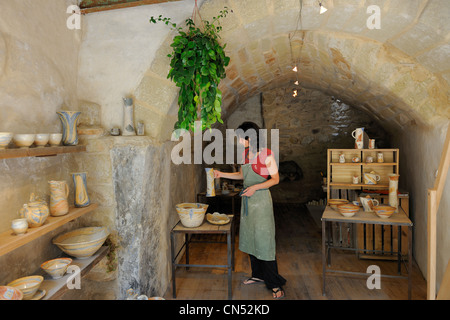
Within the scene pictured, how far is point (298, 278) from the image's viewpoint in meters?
2.98

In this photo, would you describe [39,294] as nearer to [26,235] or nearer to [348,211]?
[26,235]

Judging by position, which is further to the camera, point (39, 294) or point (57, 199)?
point (57, 199)

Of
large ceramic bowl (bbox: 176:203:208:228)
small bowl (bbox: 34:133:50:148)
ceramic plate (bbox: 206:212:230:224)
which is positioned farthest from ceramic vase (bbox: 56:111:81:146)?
ceramic plate (bbox: 206:212:230:224)

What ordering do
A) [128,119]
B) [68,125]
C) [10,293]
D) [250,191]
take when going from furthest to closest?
[250,191]
[128,119]
[68,125]
[10,293]

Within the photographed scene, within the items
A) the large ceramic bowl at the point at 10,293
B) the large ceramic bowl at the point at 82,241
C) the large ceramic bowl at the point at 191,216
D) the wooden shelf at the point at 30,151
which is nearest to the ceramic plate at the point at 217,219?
the large ceramic bowl at the point at 191,216

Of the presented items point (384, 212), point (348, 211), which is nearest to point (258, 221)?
point (348, 211)

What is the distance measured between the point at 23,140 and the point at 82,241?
32.6 inches

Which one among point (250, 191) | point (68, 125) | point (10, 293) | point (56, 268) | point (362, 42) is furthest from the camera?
point (250, 191)

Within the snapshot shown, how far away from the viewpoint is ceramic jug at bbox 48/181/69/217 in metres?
1.87

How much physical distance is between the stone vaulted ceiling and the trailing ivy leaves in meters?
0.18

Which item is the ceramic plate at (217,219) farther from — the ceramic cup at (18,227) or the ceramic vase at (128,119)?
the ceramic cup at (18,227)

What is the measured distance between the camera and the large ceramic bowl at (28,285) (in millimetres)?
1518
